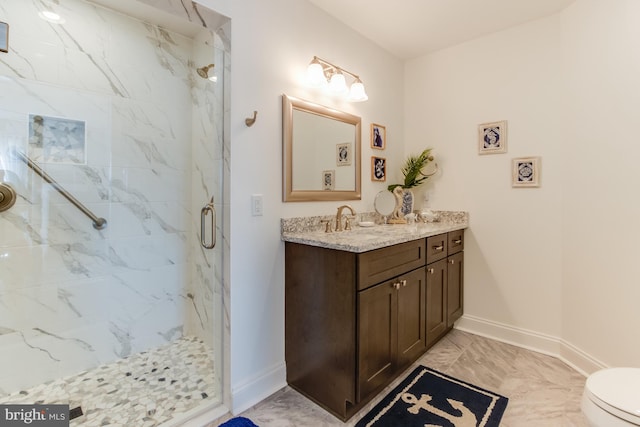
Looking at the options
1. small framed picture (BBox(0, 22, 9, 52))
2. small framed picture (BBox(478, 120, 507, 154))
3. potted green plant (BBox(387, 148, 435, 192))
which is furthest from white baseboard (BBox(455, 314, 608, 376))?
small framed picture (BBox(0, 22, 9, 52))

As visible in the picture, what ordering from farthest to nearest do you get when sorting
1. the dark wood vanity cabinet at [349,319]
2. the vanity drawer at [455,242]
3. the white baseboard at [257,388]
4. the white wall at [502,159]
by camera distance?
the vanity drawer at [455,242], the white wall at [502,159], the white baseboard at [257,388], the dark wood vanity cabinet at [349,319]

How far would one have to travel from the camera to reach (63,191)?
199 cm

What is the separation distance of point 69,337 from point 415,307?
2.27 m

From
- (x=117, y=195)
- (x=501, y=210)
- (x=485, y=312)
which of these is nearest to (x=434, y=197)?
(x=501, y=210)

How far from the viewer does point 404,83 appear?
10.1ft

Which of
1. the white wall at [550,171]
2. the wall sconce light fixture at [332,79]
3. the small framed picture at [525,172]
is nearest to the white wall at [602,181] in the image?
the white wall at [550,171]

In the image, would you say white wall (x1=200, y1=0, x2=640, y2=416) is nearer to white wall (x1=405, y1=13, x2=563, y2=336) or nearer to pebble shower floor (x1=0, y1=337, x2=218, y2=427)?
white wall (x1=405, y1=13, x2=563, y2=336)

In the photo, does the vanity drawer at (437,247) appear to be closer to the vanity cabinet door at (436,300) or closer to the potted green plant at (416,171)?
the vanity cabinet door at (436,300)

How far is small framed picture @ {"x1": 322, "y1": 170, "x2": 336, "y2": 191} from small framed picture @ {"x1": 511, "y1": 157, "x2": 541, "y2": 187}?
4.71 ft

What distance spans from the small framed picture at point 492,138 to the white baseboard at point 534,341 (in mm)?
1431

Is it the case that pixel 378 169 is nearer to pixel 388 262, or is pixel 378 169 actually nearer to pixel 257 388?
pixel 388 262

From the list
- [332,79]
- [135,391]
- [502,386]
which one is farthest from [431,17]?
[135,391]

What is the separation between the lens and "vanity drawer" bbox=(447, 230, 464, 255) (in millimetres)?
2499

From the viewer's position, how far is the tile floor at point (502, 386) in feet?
5.34
